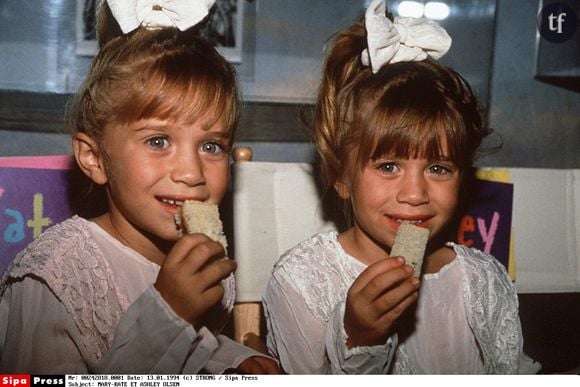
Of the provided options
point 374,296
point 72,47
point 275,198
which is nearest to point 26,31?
point 72,47

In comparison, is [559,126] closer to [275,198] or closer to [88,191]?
[275,198]

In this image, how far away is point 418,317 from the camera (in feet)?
2.78

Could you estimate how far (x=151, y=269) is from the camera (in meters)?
0.79

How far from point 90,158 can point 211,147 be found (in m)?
0.15

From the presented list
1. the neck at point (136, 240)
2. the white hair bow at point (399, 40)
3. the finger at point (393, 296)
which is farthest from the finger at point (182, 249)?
Answer: the white hair bow at point (399, 40)

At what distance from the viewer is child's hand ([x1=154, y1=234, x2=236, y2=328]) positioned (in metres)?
0.67

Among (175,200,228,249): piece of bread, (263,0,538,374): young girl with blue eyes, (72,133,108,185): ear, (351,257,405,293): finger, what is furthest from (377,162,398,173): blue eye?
(72,133,108,185): ear

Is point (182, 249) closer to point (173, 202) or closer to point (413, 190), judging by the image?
point (173, 202)

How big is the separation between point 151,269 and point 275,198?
22 cm

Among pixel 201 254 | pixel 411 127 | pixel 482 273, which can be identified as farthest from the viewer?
pixel 482 273

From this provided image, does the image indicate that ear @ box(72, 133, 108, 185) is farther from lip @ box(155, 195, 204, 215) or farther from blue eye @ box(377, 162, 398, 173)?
blue eye @ box(377, 162, 398, 173)

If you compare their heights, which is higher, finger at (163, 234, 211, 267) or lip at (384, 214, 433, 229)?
lip at (384, 214, 433, 229)

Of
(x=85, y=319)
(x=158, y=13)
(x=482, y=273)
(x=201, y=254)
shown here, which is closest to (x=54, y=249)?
(x=85, y=319)

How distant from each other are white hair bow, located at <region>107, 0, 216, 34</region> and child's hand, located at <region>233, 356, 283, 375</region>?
437mm
